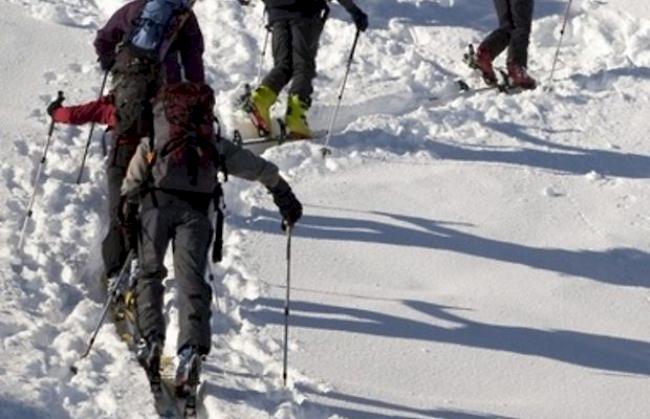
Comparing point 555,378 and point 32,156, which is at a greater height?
point 32,156

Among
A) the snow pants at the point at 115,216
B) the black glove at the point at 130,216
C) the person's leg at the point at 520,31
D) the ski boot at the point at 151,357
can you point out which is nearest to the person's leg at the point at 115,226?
the snow pants at the point at 115,216

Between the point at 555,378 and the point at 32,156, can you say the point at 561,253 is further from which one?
the point at 32,156

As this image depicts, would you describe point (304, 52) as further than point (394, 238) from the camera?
Yes

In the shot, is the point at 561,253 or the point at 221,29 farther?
the point at 221,29

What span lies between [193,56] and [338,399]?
316cm

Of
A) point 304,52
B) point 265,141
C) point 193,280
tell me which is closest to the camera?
point 193,280

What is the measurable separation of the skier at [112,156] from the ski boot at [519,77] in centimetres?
528

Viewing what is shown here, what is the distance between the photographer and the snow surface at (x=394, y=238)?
8.67m

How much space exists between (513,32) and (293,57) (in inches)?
104

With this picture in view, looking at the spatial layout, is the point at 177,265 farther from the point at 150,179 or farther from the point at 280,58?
the point at 280,58

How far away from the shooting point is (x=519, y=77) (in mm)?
13406

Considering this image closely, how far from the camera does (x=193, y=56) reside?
33.9 feet

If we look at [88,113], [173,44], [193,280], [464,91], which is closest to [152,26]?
[173,44]

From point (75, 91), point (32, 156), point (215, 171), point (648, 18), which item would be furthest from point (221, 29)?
point (215, 171)
